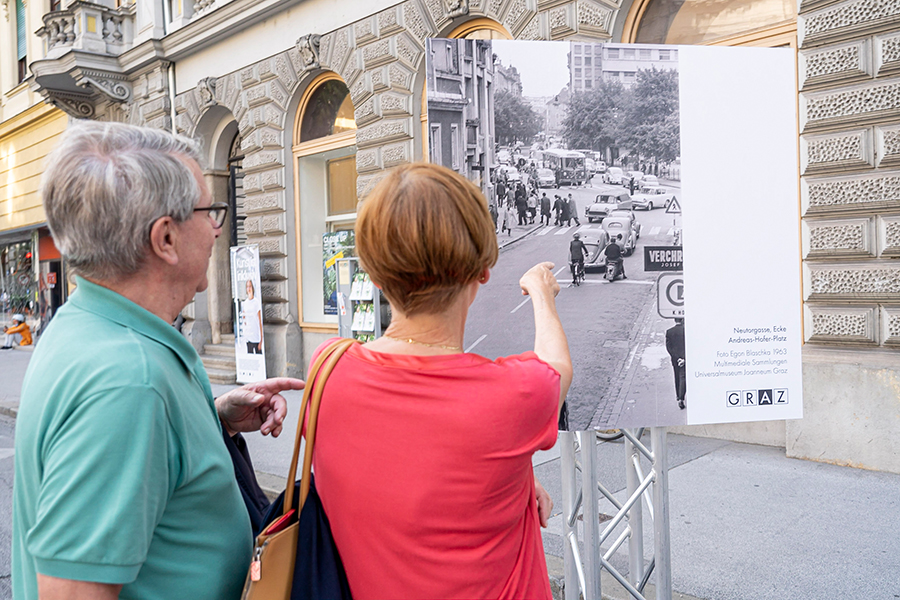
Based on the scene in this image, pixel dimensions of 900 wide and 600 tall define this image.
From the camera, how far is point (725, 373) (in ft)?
8.05

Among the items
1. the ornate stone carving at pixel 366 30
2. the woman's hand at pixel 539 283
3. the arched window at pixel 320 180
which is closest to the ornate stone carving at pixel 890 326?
the woman's hand at pixel 539 283

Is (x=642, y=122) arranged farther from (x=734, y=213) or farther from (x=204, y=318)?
(x=204, y=318)

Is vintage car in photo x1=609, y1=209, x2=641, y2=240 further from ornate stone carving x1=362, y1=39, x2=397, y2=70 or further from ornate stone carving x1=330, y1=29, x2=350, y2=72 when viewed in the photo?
ornate stone carving x1=330, y1=29, x2=350, y2=72

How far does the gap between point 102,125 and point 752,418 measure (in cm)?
223

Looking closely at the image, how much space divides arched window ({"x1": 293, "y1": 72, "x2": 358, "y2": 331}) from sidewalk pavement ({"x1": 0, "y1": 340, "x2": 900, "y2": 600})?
448 cm

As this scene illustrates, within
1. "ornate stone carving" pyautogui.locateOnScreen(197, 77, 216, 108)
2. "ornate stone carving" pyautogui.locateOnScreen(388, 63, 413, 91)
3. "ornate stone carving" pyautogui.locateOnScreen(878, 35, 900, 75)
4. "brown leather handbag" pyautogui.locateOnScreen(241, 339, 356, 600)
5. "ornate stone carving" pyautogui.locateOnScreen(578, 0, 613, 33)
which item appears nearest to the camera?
"brown leather handbag" pyautogui.locateOnScreen(241, 339, 356, 600)

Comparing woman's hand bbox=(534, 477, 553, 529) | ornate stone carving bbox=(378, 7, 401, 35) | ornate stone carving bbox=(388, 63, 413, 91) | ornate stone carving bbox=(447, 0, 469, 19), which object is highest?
ornate stone carving bbox=(378, 7, 401, 35)

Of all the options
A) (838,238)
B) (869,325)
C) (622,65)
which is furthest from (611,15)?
(622,65)

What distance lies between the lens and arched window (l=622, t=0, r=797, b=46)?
590 centimetres

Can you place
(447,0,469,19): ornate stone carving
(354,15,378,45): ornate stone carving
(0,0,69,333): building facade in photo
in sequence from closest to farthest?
(447,0,469,19): ornate stone carving, (354,15,378,45): ornate stone carving, (0,0,69,333): building facade in photo

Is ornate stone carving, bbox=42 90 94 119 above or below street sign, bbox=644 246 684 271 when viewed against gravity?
above

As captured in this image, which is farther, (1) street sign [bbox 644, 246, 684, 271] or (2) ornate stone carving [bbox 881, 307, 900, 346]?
(2) ornate stone carving [bbox 881, 307, 900, 346]

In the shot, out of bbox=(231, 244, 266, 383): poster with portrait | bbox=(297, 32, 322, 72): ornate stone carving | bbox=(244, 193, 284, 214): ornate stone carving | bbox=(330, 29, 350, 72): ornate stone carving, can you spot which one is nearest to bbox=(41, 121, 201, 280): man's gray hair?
bbox=(330, 29, 350, 72): ornate stone carving

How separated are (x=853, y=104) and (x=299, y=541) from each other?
5480mm
